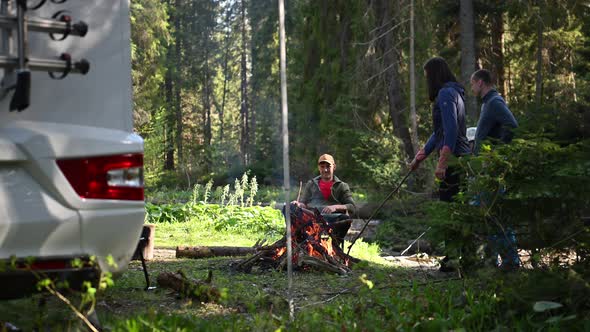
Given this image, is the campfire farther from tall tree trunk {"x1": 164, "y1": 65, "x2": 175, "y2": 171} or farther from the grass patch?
tall tree trunk {"x1": 164, "y1": 65, "x2": 175, "y2": 171}

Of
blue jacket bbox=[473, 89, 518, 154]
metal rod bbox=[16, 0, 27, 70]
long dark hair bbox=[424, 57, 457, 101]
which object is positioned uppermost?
metal rod bbox=[16, 0, 27, 70]

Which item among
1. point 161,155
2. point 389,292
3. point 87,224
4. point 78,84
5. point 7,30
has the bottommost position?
point 161,155

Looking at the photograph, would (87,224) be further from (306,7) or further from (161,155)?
(161,155)

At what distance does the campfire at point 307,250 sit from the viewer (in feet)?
21.6

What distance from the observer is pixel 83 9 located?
3443 millimetres

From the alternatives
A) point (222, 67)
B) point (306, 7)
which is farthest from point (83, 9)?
point (222, 67)

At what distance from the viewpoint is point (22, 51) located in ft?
10.2

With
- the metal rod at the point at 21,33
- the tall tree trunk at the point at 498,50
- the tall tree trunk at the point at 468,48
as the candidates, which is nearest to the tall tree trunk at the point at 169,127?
the tall tree trunk at the point at 498,50

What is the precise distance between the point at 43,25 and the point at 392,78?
604 inches

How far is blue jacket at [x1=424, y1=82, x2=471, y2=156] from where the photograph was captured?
6.43 metres

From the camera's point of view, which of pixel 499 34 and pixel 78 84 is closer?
pixel 78 84

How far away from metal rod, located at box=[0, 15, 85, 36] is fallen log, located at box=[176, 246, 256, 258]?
5.29 m

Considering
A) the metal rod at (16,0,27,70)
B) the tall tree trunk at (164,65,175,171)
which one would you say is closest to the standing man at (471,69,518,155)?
the metal rod at (16,0,27,70)

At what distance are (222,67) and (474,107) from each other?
35984 millimetres
